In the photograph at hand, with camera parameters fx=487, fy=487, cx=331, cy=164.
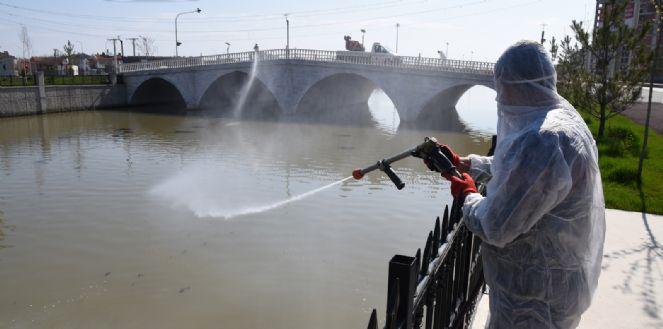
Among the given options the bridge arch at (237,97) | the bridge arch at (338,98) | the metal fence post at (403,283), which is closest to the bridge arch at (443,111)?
the bridge arch at (338,98)

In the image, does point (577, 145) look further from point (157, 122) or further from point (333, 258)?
point (157, 122)

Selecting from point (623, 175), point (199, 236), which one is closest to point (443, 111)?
point (623, 175)

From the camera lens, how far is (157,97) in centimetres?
4331

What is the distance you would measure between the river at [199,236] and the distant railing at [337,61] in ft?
36.8

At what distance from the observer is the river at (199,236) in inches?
289

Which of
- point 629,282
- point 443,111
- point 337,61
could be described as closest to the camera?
point 629,282

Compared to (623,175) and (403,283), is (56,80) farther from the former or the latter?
(403,283)

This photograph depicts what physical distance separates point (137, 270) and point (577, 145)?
8095 mm

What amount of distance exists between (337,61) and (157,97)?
19069 mm

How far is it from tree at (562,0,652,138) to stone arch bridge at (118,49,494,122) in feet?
34.7

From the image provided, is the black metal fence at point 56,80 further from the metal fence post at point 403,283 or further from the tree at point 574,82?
the metal fence post at point 403,283

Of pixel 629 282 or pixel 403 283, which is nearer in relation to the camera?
pixel 403 283

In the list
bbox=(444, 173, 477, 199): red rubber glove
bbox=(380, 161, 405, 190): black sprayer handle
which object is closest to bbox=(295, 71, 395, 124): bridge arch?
bbox=(380, 161, 405, 190): black sprayer handle

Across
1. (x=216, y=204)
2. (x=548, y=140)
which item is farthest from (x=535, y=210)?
(x=216, y=204)
